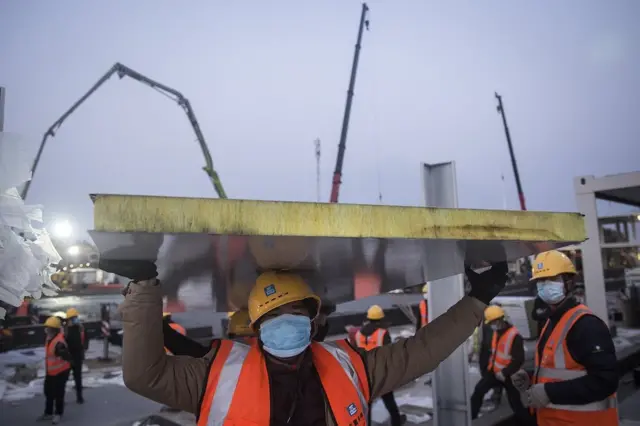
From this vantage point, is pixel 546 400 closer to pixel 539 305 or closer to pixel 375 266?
pixel 539 305

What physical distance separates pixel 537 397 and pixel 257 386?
1972mm

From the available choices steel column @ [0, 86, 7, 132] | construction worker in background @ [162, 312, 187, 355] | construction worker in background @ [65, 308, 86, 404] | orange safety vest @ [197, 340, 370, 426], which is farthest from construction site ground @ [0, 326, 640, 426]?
steel column @ [0, 86, 7, 132]

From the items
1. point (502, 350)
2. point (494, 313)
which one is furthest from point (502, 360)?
point (494, 313)

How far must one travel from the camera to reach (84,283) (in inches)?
1192

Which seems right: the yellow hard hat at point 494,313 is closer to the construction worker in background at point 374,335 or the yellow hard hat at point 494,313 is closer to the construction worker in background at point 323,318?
the construction worker in background at point 374,335

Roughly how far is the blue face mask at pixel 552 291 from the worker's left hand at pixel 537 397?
604 mm

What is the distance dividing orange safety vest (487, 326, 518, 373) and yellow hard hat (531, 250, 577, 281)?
3380 millimetres

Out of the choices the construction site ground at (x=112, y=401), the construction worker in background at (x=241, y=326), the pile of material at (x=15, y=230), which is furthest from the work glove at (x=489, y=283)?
the construction site ground at (x=112, y=401)

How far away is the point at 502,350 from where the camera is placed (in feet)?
20.2

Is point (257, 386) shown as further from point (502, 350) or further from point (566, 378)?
point (502, 350)

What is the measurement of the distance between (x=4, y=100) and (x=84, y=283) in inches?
1281

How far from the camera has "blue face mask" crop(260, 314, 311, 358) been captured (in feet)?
5.58

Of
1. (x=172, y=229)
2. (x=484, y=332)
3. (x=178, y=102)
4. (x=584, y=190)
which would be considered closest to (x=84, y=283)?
(x=178, y=102)

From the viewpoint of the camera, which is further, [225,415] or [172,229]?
[225,415]
